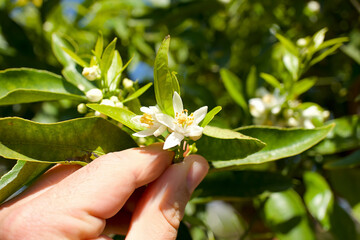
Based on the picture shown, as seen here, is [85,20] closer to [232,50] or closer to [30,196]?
[232,50]

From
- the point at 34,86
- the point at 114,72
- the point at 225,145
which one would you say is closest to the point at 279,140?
the point at 225,145

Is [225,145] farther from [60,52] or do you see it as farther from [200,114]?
[60,52]

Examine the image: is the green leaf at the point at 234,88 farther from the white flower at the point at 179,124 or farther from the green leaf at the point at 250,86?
the white flower at the point at 179,124

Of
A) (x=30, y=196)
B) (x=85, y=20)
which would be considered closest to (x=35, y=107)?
(x=85, y=20)

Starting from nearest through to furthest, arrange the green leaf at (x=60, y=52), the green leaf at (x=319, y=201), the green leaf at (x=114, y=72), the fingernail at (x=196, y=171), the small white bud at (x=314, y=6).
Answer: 1. the fingernail at (x=196, y=171)
2. the green leaf at (x=114, y=72)
3. the green leaf at (x=60, y=52)
4. the green leaf at (x=319, y=201)
5. the small white bud at (x=314, y=6)

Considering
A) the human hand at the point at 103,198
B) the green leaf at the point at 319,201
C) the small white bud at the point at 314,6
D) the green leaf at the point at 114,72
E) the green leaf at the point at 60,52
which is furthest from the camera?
the small white bud at the point at 314,6

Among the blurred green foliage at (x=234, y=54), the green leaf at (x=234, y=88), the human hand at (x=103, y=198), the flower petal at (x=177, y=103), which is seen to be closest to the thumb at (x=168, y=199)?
the human hand at (x=103, y=198)
